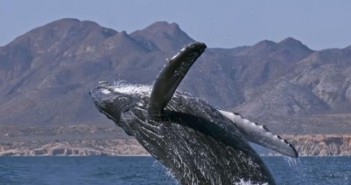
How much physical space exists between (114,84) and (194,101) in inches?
36.3

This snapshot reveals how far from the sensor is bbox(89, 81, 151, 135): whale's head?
287 inches

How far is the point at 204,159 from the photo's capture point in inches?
265

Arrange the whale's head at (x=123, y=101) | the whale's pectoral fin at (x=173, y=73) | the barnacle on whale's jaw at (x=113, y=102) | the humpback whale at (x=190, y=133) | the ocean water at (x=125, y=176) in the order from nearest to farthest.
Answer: the whale's pectoral fin at (x=173, y=73) → the humpback whale at (x=190, y=133) → the whale's head at (x=123, y=101) → the barnacle on whale's jaw at (x=113, y=102) → the ocean water at (x=125, y=176)

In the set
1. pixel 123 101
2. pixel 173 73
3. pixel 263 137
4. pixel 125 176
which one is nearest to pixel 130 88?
pixel 123 101

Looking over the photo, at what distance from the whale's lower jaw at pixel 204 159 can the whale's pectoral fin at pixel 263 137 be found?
23cm

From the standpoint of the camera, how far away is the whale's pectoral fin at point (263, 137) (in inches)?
280

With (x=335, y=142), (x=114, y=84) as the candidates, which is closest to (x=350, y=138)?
(x=335, y=142)

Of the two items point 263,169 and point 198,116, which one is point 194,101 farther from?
point 263,169

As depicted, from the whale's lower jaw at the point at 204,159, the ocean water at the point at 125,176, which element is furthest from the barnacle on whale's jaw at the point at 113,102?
the ocean water at the point at 125,176

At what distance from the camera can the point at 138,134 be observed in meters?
7.24

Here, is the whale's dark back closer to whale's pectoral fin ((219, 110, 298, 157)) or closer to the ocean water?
whale's pectoral fin ((219, 110, 298, 157))

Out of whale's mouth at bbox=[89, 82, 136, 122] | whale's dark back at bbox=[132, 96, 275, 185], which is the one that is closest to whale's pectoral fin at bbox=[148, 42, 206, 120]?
whale's dark back at bbox=[132, 96, 275, 185]

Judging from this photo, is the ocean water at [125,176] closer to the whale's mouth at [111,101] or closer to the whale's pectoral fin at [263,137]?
the whale's pectoral fin at [263,137]

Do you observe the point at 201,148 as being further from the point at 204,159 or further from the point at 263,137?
the point at 263,137
